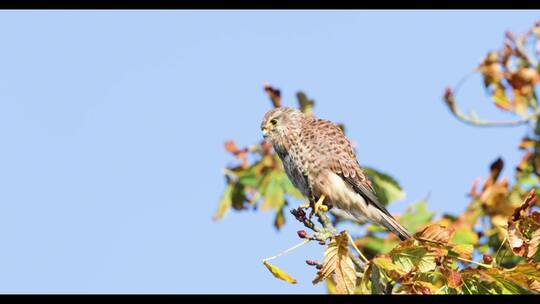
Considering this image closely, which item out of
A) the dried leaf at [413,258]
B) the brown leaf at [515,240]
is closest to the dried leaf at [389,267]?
the dried leaf at [413,258]

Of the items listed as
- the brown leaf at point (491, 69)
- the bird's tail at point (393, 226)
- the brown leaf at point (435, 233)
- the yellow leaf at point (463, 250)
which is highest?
the brown leaf at point (491, 69)

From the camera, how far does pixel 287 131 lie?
5.72 metres

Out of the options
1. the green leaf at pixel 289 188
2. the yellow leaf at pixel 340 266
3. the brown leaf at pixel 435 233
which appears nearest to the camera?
the yellow leaf at pixel 340 266

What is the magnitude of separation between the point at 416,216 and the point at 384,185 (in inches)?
11.2

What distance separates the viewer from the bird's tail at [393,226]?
17.9 feet

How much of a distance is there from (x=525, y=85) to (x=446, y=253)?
9.83 feet

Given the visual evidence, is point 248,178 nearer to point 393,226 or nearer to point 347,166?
point 347,166

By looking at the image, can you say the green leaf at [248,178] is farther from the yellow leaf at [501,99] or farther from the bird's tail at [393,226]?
the yellow leaf at [501,99]

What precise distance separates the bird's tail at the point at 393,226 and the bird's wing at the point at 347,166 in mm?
42

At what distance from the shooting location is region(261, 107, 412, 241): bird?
18.3 feet

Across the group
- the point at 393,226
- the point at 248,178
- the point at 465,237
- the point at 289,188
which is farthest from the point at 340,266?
Answer: the point at 248,178

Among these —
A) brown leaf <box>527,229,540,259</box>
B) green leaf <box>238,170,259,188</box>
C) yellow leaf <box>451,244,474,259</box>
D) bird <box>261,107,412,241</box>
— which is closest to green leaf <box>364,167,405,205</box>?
bird <box>261,107,412,241</box>
